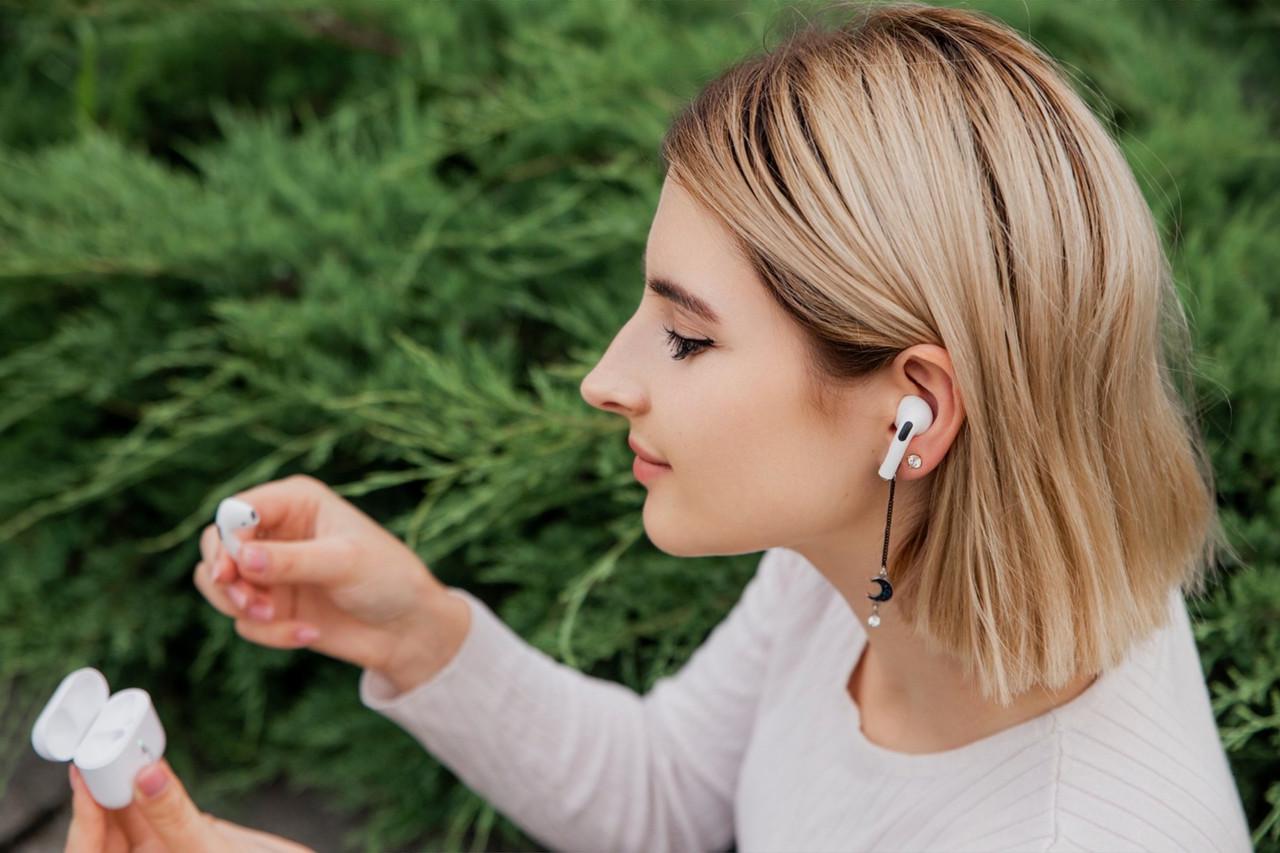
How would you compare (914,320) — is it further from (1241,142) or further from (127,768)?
(1241,142)

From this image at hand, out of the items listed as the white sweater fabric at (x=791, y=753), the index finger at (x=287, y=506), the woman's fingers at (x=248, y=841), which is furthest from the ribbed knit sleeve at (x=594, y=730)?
the woman's fingers at (x=248, y=841)

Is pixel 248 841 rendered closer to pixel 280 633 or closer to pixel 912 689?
pixel 280 633

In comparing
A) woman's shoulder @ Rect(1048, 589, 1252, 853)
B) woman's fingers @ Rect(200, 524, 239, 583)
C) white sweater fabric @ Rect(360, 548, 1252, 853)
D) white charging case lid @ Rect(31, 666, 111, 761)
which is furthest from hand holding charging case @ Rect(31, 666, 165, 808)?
woman's shoulder @ Rect(1048, 589, 1252, 853)

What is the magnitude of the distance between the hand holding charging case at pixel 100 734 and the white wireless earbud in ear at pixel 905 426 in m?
0.92

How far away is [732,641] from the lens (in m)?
1.98

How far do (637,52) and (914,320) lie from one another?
1393 millimetres

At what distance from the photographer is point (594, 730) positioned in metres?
2.02

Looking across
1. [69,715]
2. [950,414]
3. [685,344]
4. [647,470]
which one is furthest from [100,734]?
[950,414]

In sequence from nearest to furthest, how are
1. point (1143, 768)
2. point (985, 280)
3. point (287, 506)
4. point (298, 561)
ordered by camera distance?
point (985, 280) → point (1143, 768) → point (298, 561) → point (287, 506)

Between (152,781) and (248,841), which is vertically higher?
(152,781)

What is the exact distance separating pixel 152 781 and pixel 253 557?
35 cm

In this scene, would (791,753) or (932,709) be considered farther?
(791,753)

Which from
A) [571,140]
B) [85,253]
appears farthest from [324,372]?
[571,140]

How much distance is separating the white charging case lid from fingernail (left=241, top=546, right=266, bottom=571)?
0.24 m
